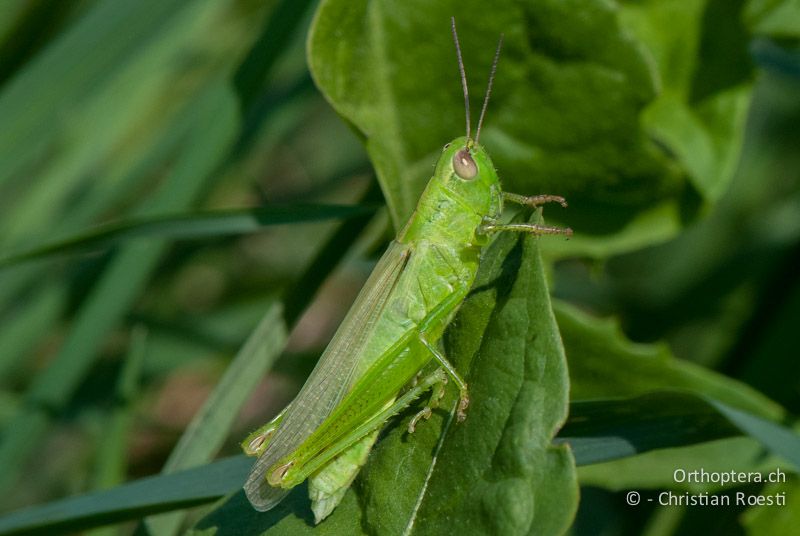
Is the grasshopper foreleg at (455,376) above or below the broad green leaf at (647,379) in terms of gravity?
above

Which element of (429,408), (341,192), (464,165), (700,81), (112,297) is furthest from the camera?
(341,192)

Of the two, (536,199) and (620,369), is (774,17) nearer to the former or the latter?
(536,199)

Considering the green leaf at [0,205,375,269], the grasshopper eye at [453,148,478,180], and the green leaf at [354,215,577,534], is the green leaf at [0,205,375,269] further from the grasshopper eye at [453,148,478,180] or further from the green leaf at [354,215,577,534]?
the green leaf at [354,215,577,534]

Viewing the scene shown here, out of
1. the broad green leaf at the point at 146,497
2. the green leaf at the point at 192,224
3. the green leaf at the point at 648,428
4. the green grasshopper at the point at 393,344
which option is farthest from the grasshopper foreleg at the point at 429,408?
the green leaf at the point at 192,224

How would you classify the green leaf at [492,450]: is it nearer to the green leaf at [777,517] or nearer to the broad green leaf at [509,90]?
the broad green leaf at [509,90]

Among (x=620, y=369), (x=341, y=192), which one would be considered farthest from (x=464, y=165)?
(x=341, y=192)

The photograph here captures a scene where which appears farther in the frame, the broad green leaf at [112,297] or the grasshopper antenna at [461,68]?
the broad green leaf at [112,297]

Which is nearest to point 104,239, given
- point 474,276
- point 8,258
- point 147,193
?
point 8,258
